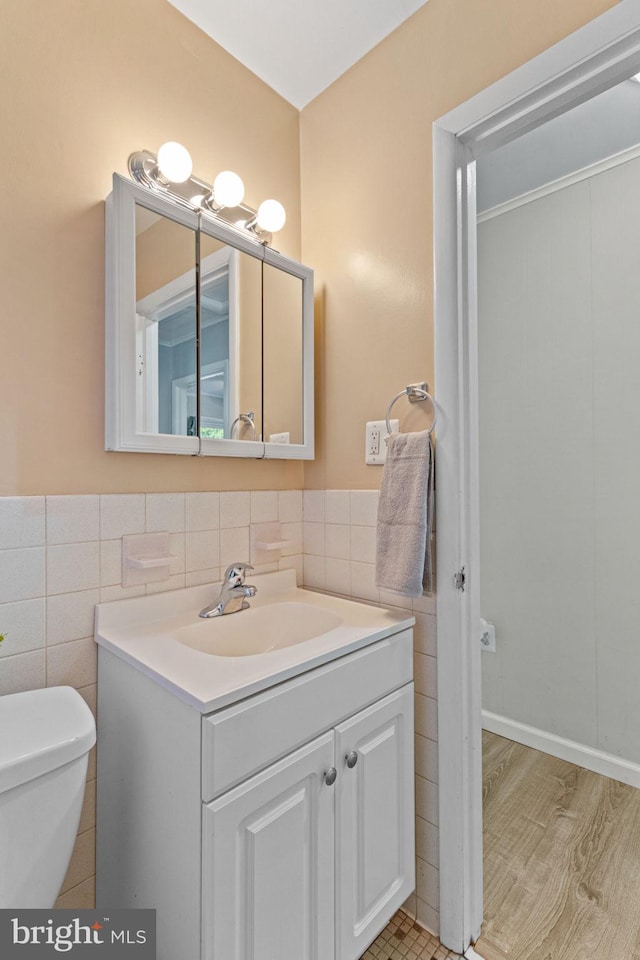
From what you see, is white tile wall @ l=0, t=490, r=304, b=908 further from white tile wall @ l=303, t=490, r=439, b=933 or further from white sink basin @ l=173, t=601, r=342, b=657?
white tile wall @ l=303, t=490, r=439, b=933

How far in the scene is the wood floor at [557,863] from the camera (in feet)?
4.02

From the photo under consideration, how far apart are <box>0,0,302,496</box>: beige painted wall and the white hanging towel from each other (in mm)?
535

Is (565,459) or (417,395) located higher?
(417,395)

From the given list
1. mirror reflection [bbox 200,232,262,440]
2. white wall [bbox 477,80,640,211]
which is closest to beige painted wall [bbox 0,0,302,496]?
mirror reflection [bbox 200,232,262,440]

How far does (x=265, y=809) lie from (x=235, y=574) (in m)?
0.57

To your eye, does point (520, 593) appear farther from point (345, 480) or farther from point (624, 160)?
point (624, 160)

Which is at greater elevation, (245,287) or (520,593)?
(245,287)

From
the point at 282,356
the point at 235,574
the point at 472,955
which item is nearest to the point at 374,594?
the point at 235,574

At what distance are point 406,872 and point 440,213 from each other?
5.59ft

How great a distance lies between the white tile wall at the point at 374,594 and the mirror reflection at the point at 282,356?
26cm

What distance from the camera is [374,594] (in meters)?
1.42

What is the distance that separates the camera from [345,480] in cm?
152

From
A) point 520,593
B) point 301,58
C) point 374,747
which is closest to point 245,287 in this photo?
point 301,58

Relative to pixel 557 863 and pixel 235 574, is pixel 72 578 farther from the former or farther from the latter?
pixel 557 863
